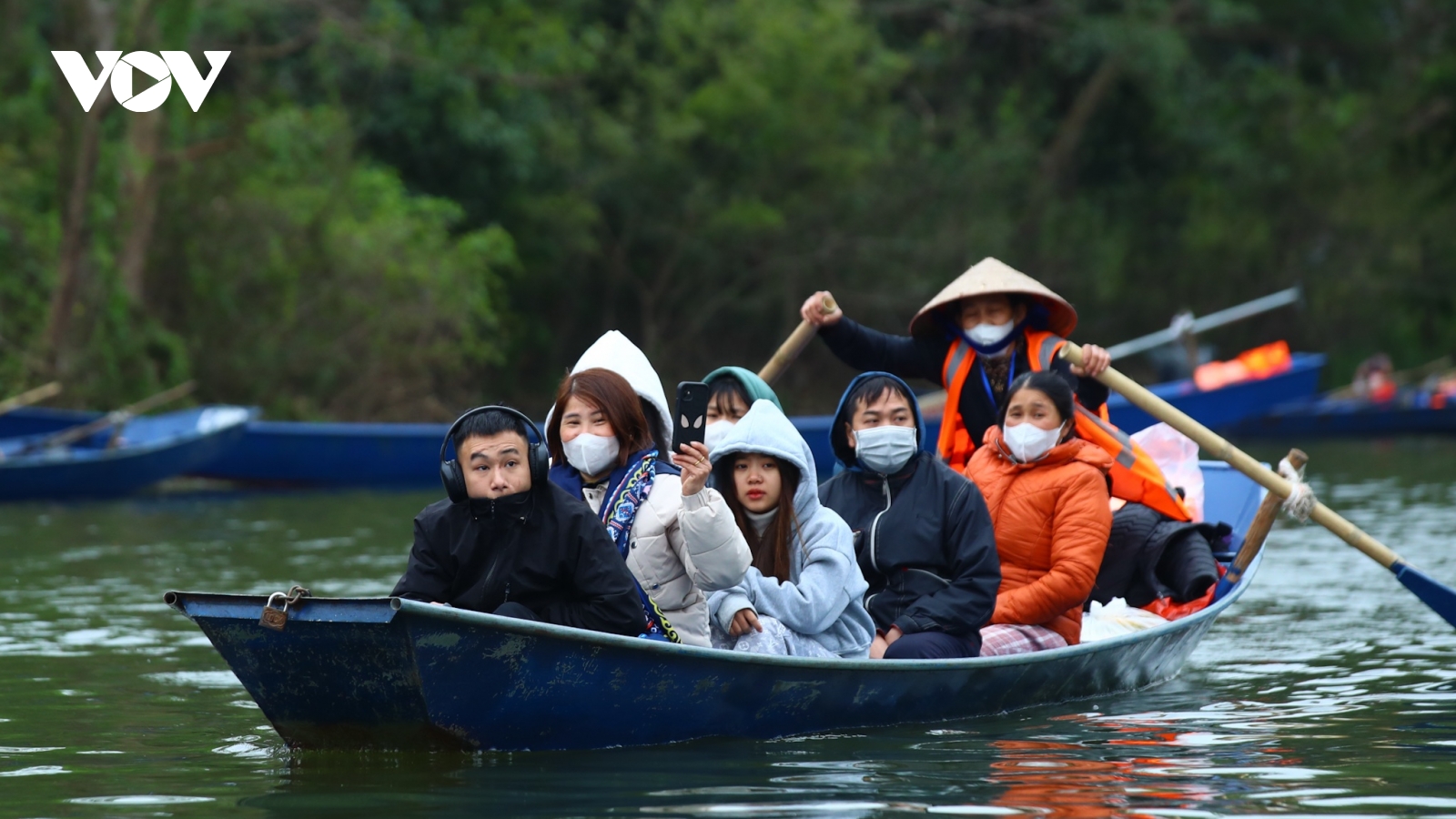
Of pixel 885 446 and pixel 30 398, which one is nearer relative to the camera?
pixel 885 446

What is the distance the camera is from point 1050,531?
20.1ft

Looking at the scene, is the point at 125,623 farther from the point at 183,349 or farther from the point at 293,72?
the point at 293,72

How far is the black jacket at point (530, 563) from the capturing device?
15.8 ft

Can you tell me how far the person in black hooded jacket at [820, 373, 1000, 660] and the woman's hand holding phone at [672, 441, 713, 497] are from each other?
92 cm

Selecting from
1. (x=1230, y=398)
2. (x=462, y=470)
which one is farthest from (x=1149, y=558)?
(x=1230, y=398)

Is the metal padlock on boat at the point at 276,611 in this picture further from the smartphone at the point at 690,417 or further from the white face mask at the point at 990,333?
the white face mask at the point at 990,333

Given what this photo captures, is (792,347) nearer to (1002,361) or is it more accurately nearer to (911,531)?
(1002,361)

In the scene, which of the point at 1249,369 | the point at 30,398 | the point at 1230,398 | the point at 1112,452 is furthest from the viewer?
the point at 1249,369

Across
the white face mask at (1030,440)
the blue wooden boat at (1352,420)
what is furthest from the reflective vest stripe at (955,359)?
the blue wooden boat at (1352,420)

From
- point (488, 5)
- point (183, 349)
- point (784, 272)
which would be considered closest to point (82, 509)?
point (183, 349)

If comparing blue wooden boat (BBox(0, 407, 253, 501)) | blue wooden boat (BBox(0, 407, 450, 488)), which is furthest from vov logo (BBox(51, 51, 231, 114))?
blue wooden boat (BBox(0, 407, 253, 501))

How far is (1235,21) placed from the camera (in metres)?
27.1

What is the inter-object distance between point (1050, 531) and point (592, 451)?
170 centimetres

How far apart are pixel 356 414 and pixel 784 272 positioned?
6800 millimetres
